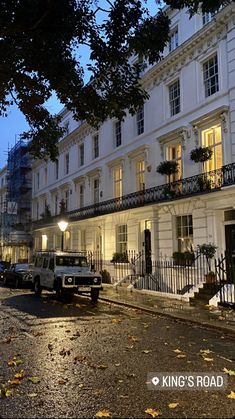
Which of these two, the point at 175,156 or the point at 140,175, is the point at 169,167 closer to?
the point at 175,156

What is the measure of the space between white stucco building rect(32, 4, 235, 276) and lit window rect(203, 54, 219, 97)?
0.05 meters

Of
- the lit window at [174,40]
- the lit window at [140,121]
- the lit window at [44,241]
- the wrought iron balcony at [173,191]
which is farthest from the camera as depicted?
the lit window at [44,241]

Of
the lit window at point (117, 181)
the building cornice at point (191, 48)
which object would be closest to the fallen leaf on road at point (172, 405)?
the building cornice at point (191, 48)

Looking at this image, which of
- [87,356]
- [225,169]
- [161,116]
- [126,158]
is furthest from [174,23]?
[87,356]

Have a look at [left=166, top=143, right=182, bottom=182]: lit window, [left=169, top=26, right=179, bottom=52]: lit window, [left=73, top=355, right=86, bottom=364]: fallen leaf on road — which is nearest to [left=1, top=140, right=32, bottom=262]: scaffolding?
[left=166, top=143, right=182, bottom=182]: lit window

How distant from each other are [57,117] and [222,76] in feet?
32.2

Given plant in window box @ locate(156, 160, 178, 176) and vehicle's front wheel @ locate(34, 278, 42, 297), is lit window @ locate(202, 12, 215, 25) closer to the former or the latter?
plant in window box @ locate(156, 160, 178, 176)

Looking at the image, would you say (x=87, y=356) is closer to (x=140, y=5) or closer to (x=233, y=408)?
(x=233, y=408)

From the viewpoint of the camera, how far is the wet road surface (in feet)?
15.4

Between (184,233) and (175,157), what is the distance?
4.00 metres

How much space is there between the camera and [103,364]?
6527mm

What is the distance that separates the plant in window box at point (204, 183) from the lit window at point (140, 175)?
5.84 metres

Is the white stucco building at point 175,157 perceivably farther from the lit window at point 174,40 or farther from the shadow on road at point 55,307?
the shadow on road at point 55,307

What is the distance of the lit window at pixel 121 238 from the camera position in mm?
24281
